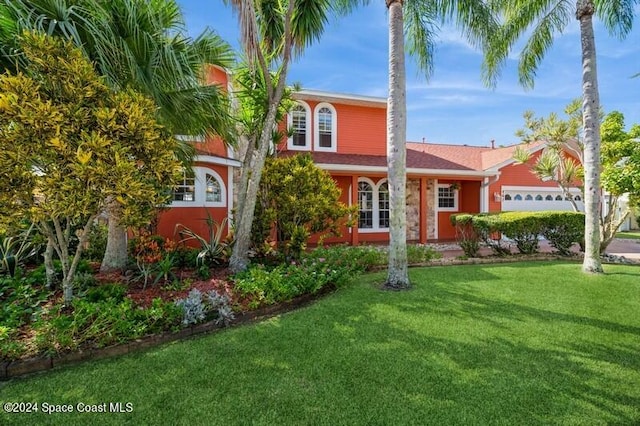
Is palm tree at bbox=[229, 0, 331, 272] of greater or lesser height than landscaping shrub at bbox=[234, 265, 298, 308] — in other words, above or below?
above

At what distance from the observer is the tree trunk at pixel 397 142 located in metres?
6.12

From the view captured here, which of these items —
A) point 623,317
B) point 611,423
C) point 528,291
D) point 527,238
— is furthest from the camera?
point 527,238

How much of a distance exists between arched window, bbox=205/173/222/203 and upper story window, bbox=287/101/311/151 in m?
4.05

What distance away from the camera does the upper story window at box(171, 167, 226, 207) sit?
386 inches

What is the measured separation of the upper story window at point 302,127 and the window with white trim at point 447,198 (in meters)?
7.11

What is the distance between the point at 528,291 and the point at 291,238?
501 centimetres

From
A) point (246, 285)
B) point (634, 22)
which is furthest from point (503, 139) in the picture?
point (246, 285)

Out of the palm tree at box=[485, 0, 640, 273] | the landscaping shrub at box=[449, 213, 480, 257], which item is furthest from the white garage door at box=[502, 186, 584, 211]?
the palm tree at box=[485, 0, 640, 273]

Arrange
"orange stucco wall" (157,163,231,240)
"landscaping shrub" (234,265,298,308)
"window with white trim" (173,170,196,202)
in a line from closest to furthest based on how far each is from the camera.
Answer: "landscaping shrub" (234,265,298,308) < "orange stucco wall" (157,163,231,240) < "window with white trim" (173,170,196,202)

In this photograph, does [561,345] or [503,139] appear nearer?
[561,345]

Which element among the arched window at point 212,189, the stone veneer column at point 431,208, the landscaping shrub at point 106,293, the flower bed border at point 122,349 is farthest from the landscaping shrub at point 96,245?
the stone veneer column at point 431,208

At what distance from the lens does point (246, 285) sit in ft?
17.4

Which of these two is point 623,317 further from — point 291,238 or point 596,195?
point 291,238

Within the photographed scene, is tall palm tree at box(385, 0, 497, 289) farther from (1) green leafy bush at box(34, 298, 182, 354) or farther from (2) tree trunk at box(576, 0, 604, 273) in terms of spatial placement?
A: (2) tree trunk at box(576, 0, 604, 273)
